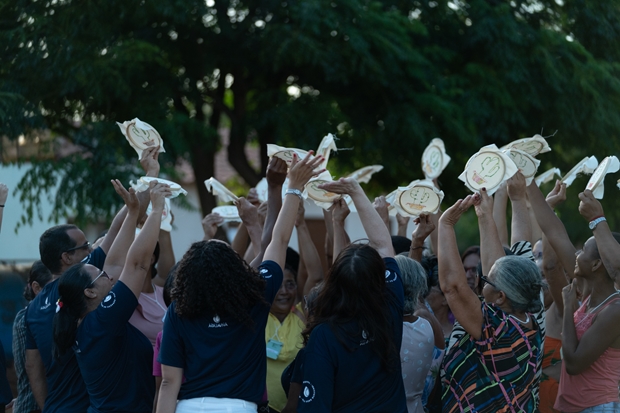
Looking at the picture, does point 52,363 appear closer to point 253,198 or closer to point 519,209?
point 253,198

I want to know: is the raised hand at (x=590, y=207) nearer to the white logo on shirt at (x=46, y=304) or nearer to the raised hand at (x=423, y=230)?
the raised hand at (x=423, y=230)

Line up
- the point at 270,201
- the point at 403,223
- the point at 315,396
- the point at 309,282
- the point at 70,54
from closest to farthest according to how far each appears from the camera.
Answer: the point at 315,396, the point at 270,201, the point at 309,282, the point at 403,223, the point at 70,54

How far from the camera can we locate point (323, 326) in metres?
3.35

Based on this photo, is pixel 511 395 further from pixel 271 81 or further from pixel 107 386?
pixel 271 81

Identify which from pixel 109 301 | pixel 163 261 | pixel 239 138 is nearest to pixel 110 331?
pixel 109 301

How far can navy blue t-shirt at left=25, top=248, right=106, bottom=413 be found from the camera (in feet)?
12.6

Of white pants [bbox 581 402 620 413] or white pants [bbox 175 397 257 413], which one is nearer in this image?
white pants [bbox 175 397 257 413]

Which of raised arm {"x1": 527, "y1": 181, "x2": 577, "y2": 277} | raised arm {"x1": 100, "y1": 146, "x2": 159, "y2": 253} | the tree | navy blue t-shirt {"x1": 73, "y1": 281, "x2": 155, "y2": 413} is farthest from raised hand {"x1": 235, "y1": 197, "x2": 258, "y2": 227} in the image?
the tree

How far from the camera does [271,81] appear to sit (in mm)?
9328

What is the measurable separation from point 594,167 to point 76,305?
356cm

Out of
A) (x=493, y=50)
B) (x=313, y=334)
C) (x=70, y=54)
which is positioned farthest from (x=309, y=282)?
(x=493, y=50)

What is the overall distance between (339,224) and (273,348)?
2.89 feet

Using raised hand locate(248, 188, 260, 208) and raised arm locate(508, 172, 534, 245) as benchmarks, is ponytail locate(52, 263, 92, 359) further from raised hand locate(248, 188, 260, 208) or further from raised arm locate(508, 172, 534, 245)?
raised arm locate(508, 172, 534, 245)

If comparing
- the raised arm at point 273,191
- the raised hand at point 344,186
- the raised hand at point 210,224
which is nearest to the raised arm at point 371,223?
the raised hand at point 344,186
